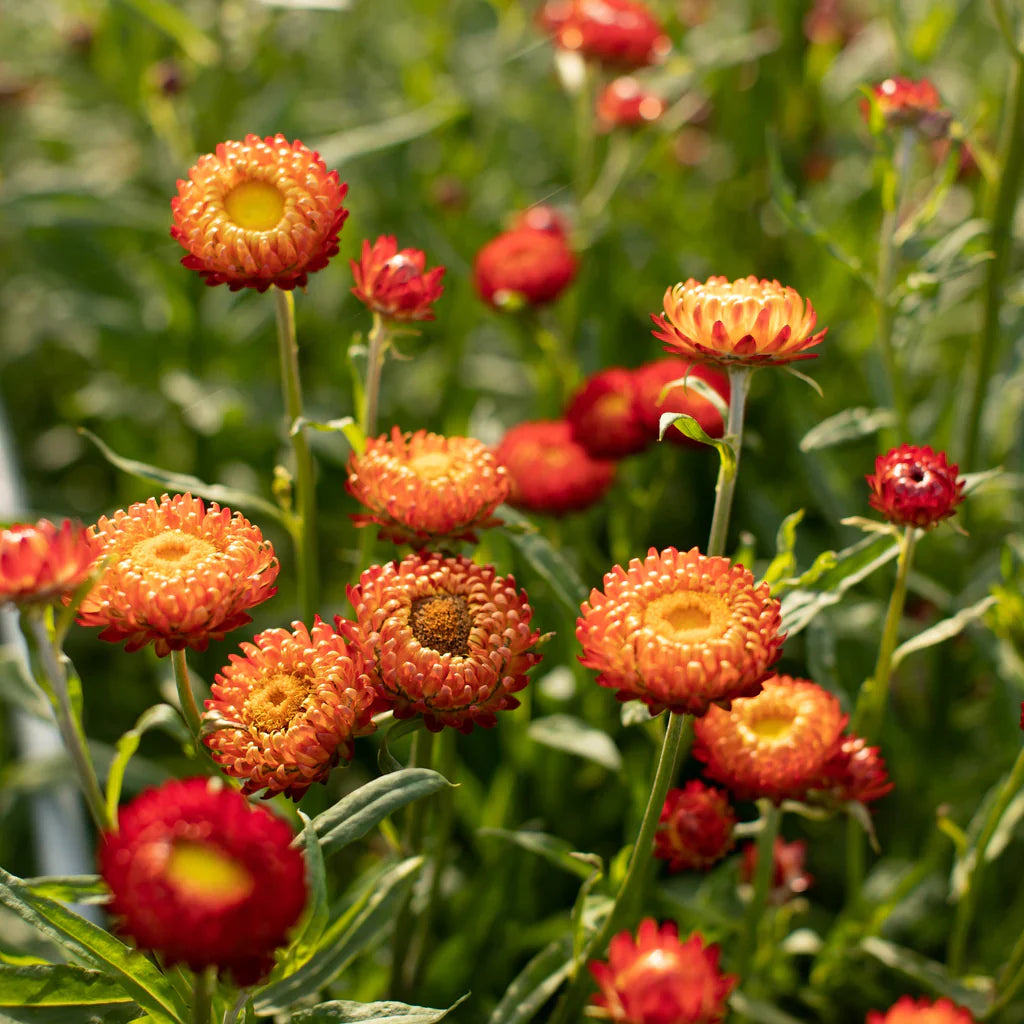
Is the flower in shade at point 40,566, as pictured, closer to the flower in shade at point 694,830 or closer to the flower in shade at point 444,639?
the flower in shade at point 444,639

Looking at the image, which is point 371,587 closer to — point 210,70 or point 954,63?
point 210,70

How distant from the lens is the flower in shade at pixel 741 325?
2.54 ft

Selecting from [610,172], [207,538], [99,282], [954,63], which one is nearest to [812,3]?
[610,172]

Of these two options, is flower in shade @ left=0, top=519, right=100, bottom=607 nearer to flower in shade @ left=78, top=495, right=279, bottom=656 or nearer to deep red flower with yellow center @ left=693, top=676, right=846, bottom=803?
flower in shade @ left=78, top=495, right=279, bottom=656

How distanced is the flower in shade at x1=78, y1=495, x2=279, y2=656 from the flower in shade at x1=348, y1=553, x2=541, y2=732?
0.08 meters

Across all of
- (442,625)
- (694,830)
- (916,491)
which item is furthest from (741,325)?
(694,830)

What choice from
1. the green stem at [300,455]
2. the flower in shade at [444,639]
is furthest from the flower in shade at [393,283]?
the flower in shade at [444,639]

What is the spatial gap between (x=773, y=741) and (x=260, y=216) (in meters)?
0.54

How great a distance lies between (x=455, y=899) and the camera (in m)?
1.20

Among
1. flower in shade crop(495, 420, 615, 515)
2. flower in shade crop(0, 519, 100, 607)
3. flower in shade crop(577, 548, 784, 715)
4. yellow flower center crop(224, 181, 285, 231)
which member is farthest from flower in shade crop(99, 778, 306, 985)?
flower in shade crop(495, 420, 615, 515)

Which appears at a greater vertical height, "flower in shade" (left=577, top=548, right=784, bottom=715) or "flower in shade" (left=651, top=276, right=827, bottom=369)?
"flower in shade" (left=651, top=276, right=827, bottom=369)

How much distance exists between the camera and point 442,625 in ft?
2.60

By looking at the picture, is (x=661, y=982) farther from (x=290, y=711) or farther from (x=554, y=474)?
(x=554, y=474)

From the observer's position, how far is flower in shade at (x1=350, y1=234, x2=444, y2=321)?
930 mm
